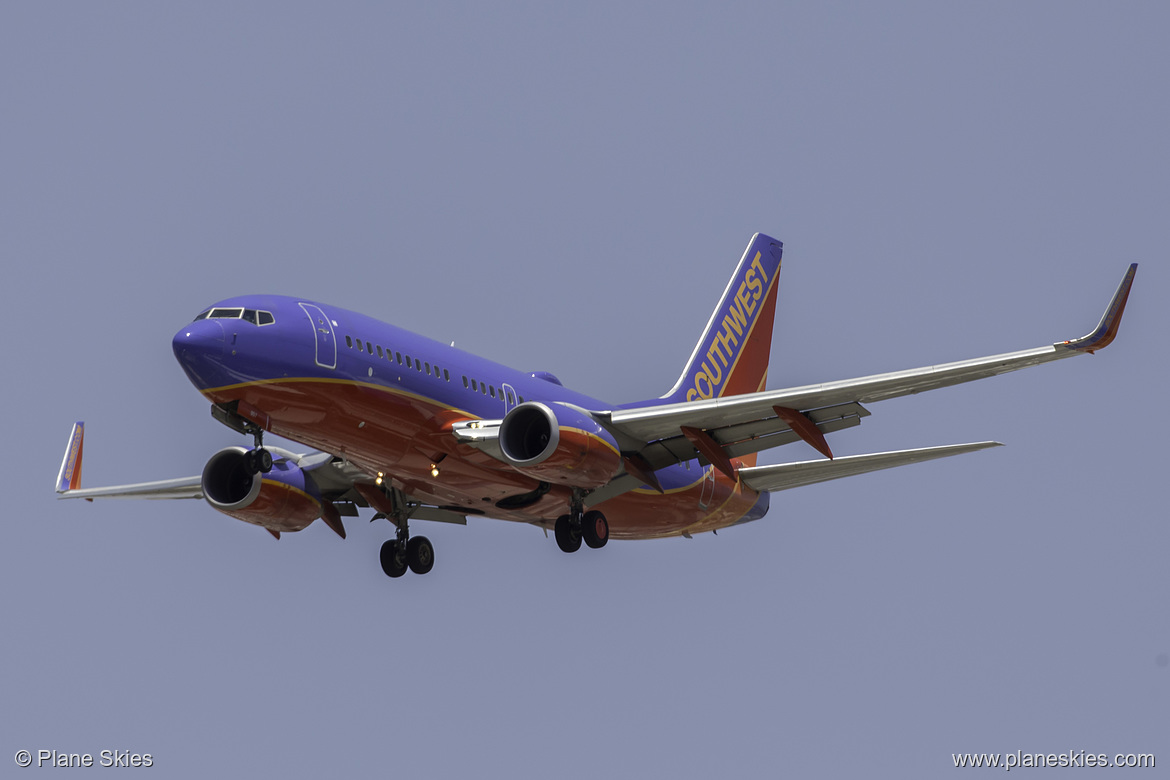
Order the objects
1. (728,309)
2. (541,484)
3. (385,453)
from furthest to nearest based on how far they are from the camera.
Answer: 1. (728,309)
2. (541,484)
3. (385,453)

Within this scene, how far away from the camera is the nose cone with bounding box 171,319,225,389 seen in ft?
90.3

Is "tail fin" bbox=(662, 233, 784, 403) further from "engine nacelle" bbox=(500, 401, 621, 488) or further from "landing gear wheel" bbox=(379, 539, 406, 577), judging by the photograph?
"landing gear wheel" bbox=(379, 539, 406, 577)

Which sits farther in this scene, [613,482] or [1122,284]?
[613,482]

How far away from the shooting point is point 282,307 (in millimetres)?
29078

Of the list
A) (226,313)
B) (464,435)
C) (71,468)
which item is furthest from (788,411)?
(71,468)

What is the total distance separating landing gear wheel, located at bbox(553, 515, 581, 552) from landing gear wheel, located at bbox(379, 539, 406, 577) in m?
4.25

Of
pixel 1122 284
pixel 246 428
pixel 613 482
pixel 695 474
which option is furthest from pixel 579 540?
pixel 1122 284

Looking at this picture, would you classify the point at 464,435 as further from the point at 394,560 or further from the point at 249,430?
the point at 394,560

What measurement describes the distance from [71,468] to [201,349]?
49.5ft

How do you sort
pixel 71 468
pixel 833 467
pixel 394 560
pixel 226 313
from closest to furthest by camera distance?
pixel 226 313 → pixel 833 467 → pixel 394 560 → pixel 71 468

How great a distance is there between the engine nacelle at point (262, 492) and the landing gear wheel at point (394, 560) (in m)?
2.09

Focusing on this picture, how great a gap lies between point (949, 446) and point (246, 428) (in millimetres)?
15429

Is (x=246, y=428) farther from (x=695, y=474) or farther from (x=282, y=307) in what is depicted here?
(x=695, y=474)

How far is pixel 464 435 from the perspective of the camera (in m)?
31.5
